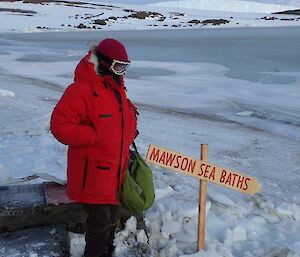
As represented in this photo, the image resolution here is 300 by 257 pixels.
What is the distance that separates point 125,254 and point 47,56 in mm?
16782

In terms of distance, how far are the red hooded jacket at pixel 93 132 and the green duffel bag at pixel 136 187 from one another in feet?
0.16

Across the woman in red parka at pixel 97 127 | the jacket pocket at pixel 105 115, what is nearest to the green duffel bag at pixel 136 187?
the woman in red parka at pixel 97 127

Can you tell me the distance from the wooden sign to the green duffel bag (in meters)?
0.15

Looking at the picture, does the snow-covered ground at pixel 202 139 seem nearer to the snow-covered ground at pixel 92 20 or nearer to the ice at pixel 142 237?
the ice at pixel 142 237

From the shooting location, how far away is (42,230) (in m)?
3.54

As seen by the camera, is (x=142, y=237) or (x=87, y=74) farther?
(x=142, y=237)

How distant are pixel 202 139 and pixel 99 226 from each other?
14.1 ft

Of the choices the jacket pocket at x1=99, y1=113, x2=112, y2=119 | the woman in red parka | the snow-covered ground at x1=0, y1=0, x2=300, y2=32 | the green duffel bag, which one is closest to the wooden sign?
the green duffel bag

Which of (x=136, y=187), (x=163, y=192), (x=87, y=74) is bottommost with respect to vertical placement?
(x=163, y=192)

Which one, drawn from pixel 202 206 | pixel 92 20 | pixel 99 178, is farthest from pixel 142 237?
pixel 92 20

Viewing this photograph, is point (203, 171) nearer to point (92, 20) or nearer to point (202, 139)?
point (202, 139)

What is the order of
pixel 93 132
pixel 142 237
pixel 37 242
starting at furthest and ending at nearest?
pixel 142 237, pixel 37 242, pixel 93 132

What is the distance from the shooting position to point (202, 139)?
281 inches

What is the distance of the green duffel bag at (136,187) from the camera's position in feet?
9.64
